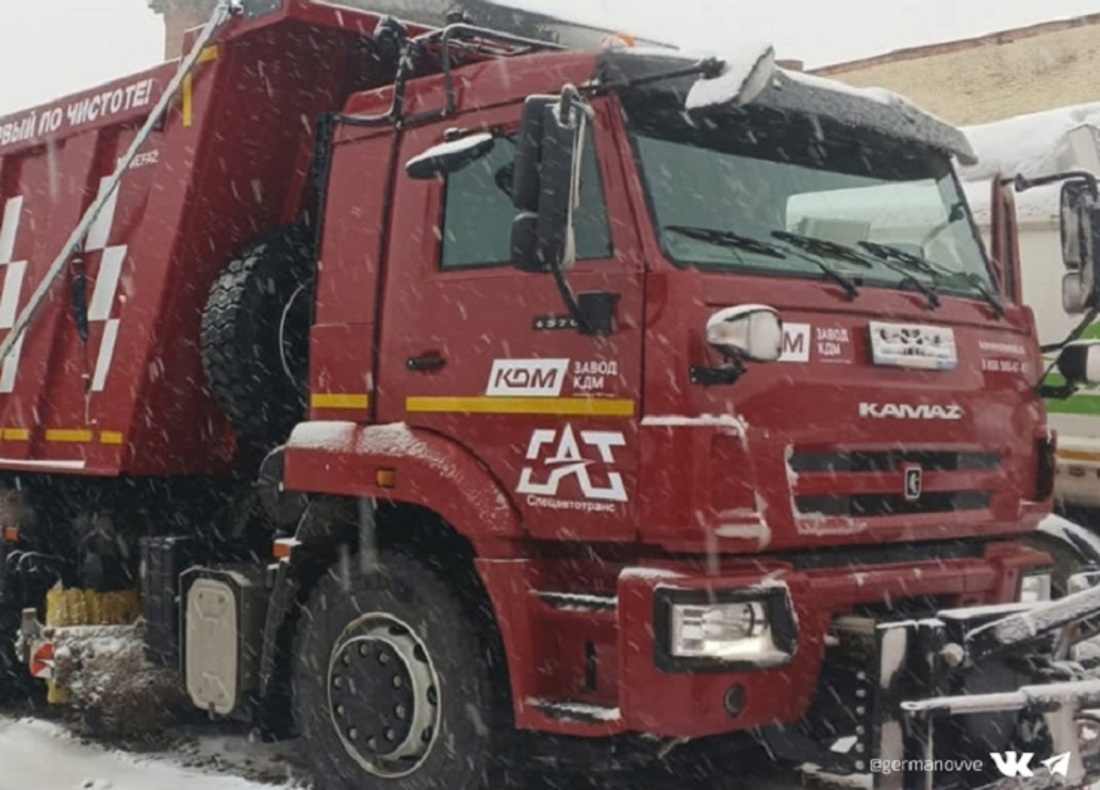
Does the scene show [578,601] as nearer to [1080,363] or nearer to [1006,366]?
[1006,366]

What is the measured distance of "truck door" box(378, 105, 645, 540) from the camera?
15.7 ft

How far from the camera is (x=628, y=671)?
15.1ft

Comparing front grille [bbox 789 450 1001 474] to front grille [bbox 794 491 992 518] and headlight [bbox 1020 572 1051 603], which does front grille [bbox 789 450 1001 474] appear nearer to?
front grille [bbox 794 491 992 518]

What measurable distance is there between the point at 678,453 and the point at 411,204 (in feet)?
5.17

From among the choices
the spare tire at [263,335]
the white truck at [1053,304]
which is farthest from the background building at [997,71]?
the spare tire at [263,335]

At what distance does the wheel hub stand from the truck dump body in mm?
1614

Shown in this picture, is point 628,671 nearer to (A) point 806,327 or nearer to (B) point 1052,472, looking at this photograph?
(A) point 806,327

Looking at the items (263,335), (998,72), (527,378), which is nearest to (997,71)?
(998,72)

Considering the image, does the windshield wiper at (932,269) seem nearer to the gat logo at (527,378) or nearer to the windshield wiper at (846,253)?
the windshield wiper at (846,253)

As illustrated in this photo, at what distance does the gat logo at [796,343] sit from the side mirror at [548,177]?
74 cm

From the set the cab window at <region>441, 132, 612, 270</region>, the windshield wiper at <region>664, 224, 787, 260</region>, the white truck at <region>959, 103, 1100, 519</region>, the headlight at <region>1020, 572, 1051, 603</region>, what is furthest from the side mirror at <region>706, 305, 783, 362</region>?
the white truck at <region>959, 103, 1100, 519</region>

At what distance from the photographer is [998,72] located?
24094 millimetres

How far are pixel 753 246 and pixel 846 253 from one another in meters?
0.43

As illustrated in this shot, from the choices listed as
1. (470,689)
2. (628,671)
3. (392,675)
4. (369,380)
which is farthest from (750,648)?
(369,380)
